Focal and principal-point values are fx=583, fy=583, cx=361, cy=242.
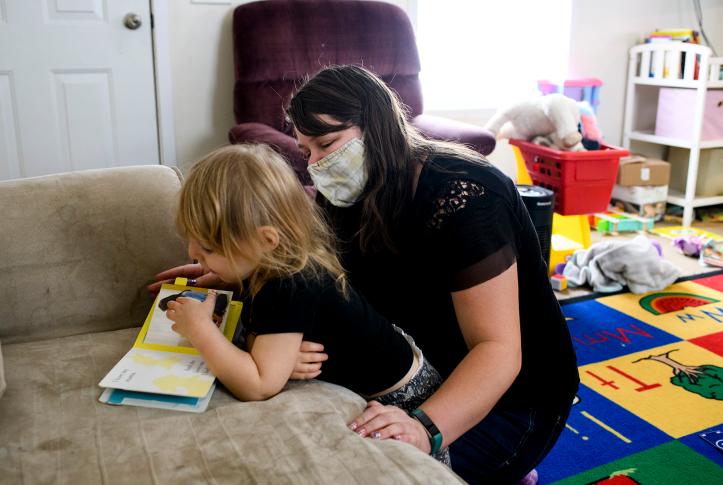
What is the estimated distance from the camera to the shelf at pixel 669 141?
3.14 meters

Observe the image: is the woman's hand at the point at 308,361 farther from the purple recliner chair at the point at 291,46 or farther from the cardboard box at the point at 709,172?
the cardboard box at the point at 709,172

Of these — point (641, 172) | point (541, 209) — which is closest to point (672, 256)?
point (641, 172)

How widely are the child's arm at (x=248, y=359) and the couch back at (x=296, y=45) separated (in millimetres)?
1764

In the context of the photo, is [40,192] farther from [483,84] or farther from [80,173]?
[483,84]

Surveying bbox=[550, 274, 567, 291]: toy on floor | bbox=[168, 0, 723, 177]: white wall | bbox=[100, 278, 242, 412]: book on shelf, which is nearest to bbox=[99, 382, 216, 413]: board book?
bbox=[100, 278, 242, 412]: book on shelf

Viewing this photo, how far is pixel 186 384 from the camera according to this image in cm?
80

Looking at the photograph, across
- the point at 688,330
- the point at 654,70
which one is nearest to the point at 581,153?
the point at 688,330

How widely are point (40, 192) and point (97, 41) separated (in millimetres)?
1669

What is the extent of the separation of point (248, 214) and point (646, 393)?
131cm

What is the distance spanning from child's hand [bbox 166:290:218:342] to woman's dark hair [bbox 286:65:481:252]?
31 centimetres

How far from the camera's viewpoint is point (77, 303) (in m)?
1.05

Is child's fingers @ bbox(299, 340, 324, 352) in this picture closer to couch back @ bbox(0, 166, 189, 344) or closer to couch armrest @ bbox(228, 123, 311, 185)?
couch back @ bbox(0, 166, 189, 344)

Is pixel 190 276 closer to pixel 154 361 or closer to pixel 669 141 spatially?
pixel 154 361

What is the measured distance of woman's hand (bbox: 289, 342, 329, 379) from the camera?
33.7 inches
